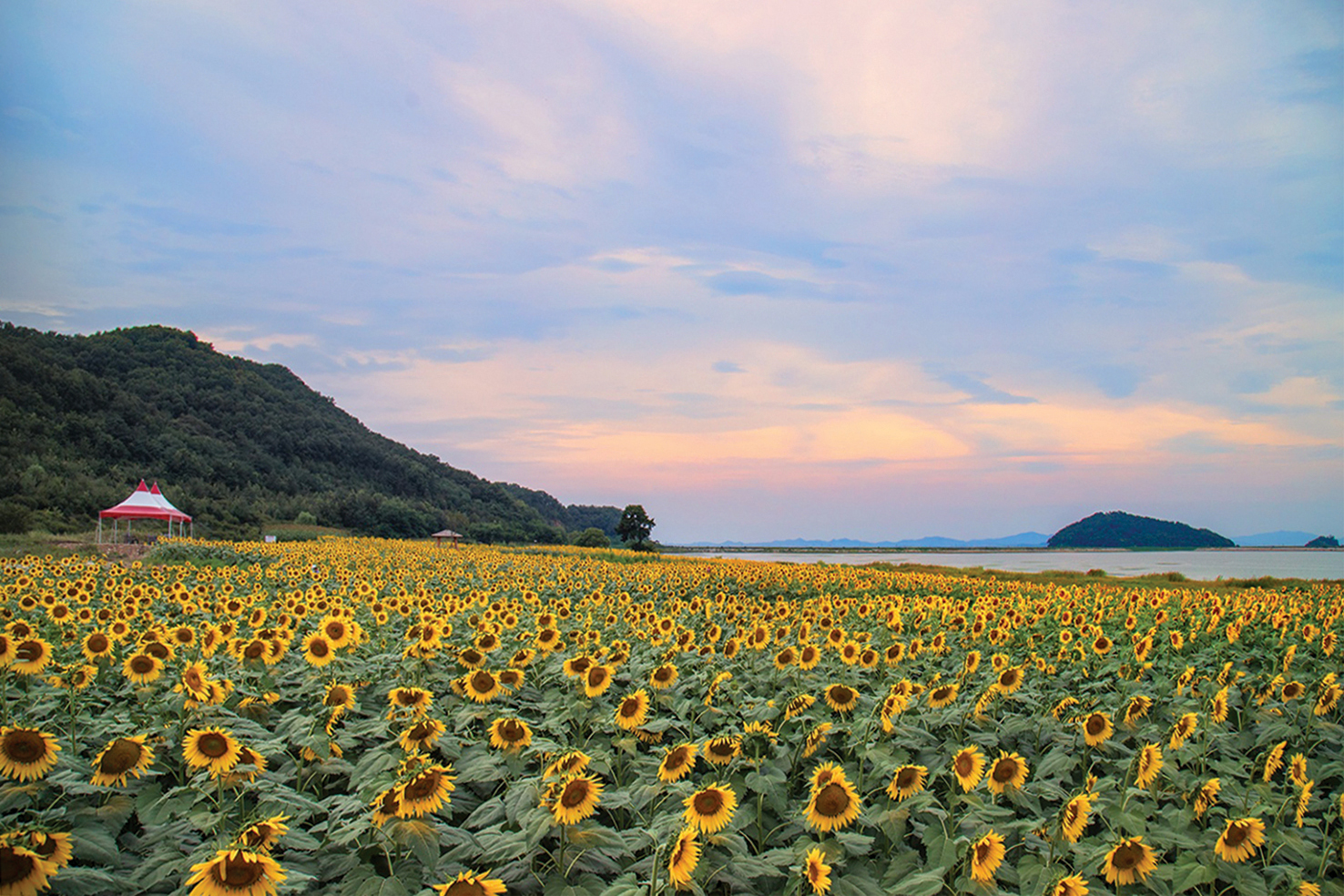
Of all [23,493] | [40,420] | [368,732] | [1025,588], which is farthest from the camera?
[40,420]

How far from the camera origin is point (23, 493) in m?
42.8

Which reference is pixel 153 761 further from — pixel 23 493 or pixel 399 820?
pixel 23 493

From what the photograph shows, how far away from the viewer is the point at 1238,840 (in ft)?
10.3

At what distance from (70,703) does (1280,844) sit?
5.71m

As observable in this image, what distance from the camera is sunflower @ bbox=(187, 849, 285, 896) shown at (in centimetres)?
233

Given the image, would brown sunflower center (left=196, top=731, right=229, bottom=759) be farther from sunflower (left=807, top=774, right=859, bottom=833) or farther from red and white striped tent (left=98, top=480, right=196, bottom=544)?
red and white striped tent (left=98, top=480, right=196, bottom=544)

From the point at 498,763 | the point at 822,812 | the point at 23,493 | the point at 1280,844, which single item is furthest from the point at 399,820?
the point at 23,493

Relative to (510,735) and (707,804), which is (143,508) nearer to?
(510,735)

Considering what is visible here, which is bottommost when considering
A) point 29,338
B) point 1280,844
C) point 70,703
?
point 1280,844

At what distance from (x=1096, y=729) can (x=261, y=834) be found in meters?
4.06

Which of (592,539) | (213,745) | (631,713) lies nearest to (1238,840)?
(631,713)

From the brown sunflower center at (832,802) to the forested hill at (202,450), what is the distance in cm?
4438

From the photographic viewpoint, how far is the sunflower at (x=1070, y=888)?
2.78 metres

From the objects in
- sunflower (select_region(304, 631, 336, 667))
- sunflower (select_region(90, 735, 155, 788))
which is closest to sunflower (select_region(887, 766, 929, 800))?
sunflower (select_region(90, 735, 155, 788))
